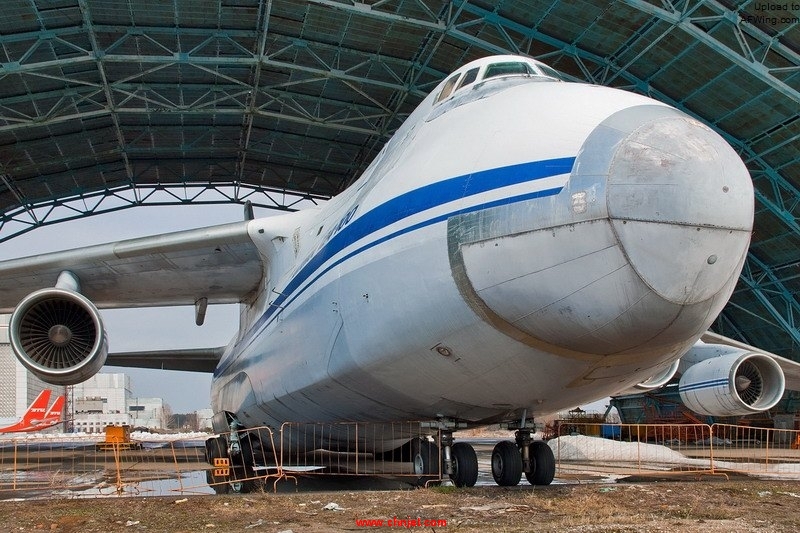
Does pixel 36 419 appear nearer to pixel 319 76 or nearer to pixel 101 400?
pixel 319 76

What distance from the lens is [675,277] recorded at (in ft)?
16.1

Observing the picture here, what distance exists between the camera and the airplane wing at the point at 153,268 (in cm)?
1141

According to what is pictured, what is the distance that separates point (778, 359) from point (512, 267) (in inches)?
317

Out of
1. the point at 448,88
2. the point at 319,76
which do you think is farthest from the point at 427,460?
the point at 319,76

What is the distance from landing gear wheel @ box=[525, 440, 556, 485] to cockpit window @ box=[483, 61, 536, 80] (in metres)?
3.48

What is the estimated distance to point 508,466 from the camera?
737cm

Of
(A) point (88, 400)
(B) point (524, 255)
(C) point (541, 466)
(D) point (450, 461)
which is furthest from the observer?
(A) point (88, 400)

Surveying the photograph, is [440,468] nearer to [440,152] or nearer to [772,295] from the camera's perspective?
[440,152]

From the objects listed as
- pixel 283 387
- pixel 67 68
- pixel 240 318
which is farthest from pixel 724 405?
pixel 67 68

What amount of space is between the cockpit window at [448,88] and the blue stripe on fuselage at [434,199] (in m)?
1.53

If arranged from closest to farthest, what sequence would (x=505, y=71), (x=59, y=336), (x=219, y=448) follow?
1. (x=505, y=71)
2. (x=59, y=336)
3. (x=219, y=448)

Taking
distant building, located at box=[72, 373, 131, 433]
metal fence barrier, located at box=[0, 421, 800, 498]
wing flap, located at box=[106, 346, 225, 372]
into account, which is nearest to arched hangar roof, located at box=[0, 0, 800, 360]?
wing flap, located at box=[106, 346, 225, 372]

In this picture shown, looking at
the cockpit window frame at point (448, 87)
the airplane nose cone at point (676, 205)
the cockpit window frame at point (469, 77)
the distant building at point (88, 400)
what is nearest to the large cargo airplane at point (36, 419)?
the distant building at point (88, 400)

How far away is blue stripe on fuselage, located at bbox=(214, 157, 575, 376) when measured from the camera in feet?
17.4
